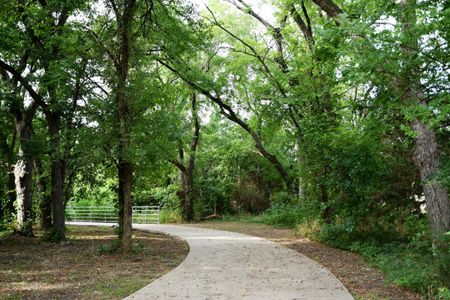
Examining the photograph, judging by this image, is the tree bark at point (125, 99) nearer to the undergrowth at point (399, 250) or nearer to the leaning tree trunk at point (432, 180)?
the undergrowth at point (399, 250)

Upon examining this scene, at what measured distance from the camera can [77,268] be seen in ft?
29.6

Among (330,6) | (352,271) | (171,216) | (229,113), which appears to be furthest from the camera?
(171,216)

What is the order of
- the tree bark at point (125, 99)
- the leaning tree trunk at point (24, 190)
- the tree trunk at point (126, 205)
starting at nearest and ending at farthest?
the tree bark at point (125, 99) → the tree trunk at point (126, 205) → the leaning tree trunk at point (24, 190)

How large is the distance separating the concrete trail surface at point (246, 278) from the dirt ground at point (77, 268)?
46 cm

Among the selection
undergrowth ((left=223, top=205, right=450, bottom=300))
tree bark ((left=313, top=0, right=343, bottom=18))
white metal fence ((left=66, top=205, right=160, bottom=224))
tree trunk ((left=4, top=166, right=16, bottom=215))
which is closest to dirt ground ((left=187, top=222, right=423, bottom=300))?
undergrowth ((left=223, top=205, right=450, bottom=300))

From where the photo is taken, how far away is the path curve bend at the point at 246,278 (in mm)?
6410

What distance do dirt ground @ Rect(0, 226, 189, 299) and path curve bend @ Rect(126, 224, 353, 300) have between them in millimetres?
481

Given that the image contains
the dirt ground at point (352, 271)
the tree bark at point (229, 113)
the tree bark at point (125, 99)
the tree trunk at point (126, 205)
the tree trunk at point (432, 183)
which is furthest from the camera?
the tree bark at point (229, 113)

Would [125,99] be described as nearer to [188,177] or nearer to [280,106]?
[280,106]

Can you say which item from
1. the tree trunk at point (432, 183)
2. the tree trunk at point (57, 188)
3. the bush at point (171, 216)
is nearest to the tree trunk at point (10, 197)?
the tree trunk at point (57, 188)

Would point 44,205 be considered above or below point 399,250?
above

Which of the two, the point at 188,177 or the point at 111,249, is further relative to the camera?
the point at 188,177

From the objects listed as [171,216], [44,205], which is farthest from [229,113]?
[44,205]

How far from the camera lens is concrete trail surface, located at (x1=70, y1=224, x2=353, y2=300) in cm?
641
